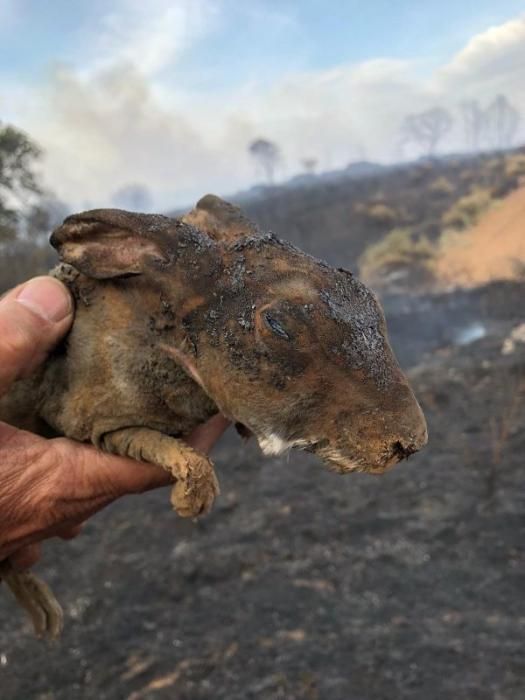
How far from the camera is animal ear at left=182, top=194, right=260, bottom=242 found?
2484 mm

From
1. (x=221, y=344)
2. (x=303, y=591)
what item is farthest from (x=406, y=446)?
(x=303, y=591)

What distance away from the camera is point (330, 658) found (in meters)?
5.57

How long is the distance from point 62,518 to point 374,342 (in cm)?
177

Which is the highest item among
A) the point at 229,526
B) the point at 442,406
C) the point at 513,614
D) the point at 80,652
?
the point at 442,406

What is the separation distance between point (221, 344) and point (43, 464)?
1.10 metres

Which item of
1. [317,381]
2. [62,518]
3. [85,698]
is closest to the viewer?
[317,381]

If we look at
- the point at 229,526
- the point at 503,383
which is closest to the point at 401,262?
the point at 503,383

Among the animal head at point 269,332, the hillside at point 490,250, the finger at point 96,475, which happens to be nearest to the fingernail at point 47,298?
the animal head at point 269,332

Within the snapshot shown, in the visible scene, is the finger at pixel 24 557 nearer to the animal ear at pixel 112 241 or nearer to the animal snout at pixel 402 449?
the animal ear at pixel 112 241

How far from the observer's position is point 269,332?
1.95 meters

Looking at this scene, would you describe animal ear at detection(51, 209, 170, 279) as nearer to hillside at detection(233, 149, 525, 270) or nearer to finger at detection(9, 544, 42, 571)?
finger at detection(9, 544, 42, 571)

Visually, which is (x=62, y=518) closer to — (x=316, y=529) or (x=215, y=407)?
(x=215, y=407)

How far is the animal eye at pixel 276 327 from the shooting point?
1.94 metres

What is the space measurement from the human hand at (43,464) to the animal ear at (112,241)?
0.31 metres
